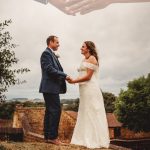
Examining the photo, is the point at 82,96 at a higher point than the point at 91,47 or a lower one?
lower

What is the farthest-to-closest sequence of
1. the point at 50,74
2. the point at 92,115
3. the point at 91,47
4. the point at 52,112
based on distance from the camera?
the point at 92,115, the point at 91,47, the point at 50,74, the point at 52,112

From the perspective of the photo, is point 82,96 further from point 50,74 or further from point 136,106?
point 136,106

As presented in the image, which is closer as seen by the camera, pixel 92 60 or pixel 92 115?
pixel 92 60

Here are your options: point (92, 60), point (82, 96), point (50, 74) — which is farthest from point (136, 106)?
point (50, 74)

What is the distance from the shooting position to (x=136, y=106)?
4112 cm

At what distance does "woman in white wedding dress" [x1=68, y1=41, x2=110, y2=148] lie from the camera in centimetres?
728

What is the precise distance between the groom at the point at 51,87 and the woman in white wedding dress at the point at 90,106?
1.15ft

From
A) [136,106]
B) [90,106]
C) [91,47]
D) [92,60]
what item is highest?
[91,47]

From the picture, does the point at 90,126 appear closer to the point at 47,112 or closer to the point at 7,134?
the point at 47,112

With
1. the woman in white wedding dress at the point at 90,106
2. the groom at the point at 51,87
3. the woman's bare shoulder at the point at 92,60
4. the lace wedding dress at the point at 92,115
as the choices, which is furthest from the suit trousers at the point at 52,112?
the woman's bare shoulder at the point at 92,60

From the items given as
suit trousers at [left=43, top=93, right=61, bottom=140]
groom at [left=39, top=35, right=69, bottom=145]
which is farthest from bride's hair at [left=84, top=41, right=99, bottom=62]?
suit trousers at [left=43, top=93, right=61, bottom=140]

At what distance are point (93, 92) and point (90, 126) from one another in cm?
65

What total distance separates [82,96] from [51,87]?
0.78m

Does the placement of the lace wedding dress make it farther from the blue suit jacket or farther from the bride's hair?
the blue suit jacket
